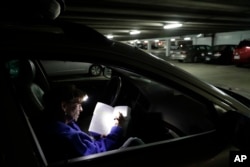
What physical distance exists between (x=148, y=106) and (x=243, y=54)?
1484cm

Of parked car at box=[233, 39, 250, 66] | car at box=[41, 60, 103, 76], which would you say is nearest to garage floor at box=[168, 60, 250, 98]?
parked car at box=[233, 39, 250, 66]

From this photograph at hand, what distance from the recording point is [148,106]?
8.85 ft

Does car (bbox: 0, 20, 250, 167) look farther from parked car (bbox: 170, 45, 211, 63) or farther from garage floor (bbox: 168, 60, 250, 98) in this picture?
parked car (bbox: 170, 45, 211, 63)

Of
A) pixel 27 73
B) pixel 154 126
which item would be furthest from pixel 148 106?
pixel 27 73

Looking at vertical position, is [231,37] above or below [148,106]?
below

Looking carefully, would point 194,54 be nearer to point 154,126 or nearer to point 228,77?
point 228,77

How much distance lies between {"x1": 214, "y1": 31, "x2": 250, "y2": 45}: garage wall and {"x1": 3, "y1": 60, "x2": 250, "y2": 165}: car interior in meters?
23.0

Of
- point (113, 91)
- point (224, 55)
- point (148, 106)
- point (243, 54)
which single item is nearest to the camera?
point (148, 106)

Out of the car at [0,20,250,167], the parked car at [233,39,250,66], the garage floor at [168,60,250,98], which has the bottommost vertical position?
the garage floor at [168,60,250,98]

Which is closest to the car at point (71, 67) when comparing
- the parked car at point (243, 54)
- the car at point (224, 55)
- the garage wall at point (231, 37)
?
the parked car at point (243, 54)

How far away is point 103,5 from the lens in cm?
840

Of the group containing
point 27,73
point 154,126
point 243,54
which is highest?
point 27,73

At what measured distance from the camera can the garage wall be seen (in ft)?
77.8

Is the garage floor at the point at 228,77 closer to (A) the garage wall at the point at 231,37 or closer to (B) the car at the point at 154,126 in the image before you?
(B) the car at the point at 154,126
